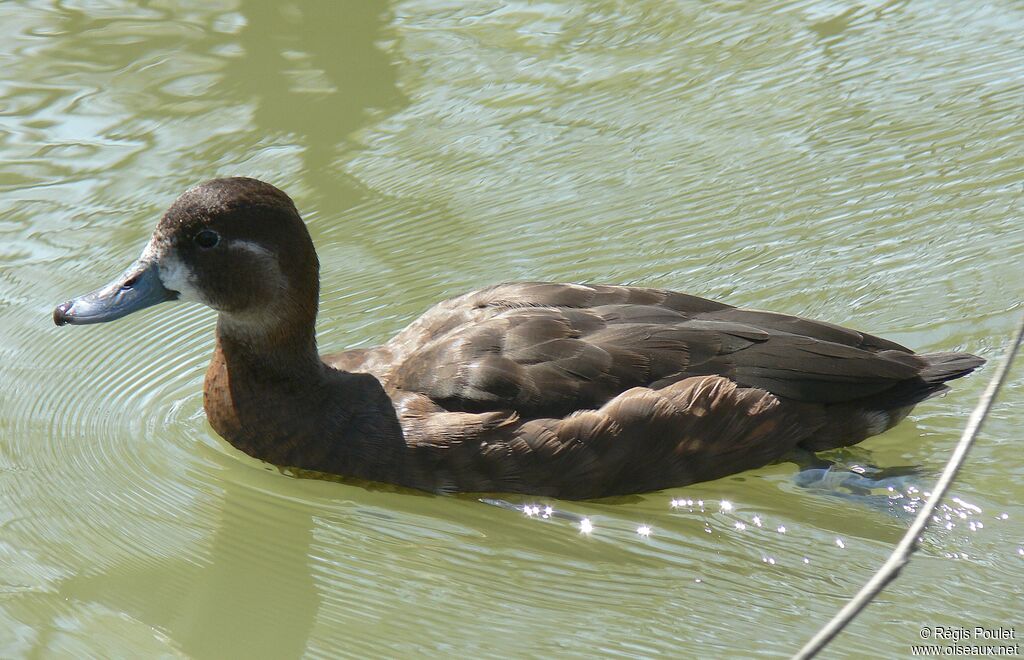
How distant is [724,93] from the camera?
8266mm

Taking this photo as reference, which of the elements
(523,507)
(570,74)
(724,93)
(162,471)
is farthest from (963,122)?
(162,471)

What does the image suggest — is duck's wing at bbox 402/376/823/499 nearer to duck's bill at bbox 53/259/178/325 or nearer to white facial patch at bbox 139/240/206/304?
white facial patch at bbox 139/240/206/304

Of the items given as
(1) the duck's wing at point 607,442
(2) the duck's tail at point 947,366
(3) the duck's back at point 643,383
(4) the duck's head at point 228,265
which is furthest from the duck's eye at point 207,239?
(2) the duck's tail at point 947,366

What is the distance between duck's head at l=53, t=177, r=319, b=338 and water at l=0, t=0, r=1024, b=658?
706 mm

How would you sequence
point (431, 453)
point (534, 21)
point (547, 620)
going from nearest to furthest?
point (547, 620), point (431, 453), point (534, 21)

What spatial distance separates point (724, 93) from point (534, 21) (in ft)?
5.23

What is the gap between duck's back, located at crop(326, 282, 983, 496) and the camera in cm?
553

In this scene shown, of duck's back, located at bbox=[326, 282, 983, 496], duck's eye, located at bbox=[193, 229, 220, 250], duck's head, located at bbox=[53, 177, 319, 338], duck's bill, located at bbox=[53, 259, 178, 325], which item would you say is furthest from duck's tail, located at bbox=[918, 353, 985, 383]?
duck's bill, located at bbox=[53, 259, 178, 325]

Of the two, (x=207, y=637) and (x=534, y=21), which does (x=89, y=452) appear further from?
(x=534, y=21)

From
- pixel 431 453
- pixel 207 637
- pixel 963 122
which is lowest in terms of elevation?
pixel 207 637

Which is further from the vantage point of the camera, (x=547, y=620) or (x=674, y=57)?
(x=674, y=57)

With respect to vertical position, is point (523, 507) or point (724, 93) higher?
point (724, 93)

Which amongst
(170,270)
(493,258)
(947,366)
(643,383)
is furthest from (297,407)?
(947,366)

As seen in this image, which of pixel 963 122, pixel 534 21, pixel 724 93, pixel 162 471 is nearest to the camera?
pixel 162 471
